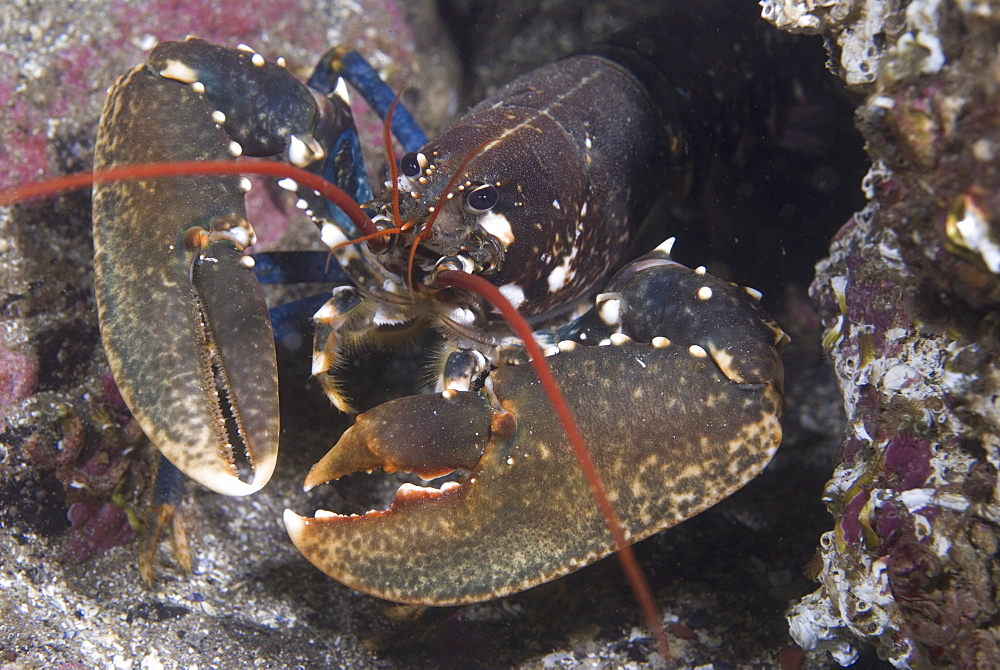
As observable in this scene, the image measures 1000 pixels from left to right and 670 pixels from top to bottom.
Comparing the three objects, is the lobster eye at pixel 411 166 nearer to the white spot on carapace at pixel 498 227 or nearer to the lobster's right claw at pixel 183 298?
the white spot on carapace at pixel 498 227

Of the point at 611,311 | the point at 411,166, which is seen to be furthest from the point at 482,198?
the point at 611,311

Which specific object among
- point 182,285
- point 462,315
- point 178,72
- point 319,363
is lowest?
point 319,363

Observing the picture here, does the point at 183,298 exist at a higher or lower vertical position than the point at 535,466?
higher

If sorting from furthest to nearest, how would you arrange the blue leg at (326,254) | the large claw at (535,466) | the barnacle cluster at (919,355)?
1. the blue leg at (326,254)
2. the large claw at (535,466)
3. the barnacle cluster at (919,355)

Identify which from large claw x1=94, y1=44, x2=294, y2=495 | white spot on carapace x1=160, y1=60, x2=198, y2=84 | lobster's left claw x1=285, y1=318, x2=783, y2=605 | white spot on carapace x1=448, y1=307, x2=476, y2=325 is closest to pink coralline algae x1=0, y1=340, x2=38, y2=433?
large claw x1=94, y1=44, x2=294, y2=495

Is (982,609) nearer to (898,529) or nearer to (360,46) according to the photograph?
(898,529)

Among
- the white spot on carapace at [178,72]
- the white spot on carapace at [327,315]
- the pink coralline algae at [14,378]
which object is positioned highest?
the white spot on carapace at [178,72]

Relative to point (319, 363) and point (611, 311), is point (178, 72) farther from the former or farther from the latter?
point (611, 311)

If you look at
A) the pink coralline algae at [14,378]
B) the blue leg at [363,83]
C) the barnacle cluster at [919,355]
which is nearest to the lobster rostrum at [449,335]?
the barnacle cluster at [919,355]
